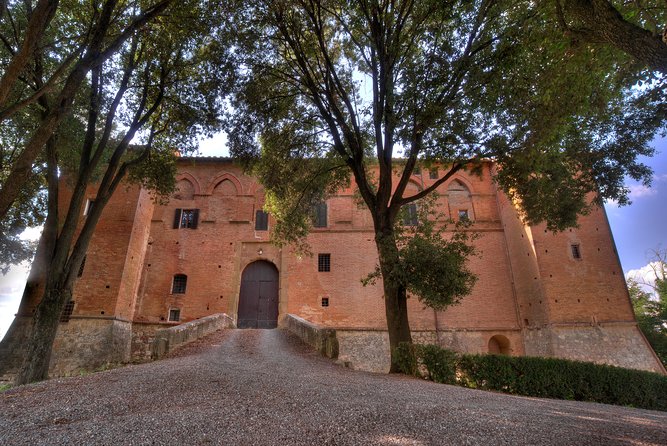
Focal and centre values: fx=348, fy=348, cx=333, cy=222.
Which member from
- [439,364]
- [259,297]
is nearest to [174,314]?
[259,297]

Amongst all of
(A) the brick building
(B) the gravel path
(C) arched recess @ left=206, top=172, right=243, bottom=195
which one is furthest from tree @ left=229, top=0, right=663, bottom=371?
(C) arched recess @ left=206, top=172, right=243, bottom=195

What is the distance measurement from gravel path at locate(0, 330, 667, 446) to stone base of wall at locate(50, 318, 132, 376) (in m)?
12.0

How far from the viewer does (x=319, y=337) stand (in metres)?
11.6

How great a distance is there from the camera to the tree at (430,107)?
26.2 ft

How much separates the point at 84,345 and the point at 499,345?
21.3m

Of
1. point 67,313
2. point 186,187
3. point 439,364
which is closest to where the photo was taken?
point 439,364

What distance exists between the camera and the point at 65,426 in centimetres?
347

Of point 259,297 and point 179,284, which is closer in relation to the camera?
point 179,284

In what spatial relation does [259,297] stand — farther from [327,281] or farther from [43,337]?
[43,337]

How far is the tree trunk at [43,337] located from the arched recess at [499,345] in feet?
63.1

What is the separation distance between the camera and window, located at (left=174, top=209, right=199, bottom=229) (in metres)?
20.8

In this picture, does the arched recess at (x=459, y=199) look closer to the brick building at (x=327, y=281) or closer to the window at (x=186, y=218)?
the brick building at (x=327, y=281)

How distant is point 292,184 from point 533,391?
32.4 ft

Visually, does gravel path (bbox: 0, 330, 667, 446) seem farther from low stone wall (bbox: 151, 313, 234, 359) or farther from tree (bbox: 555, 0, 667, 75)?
tree (bbox: 555, 0, 667, 75)
